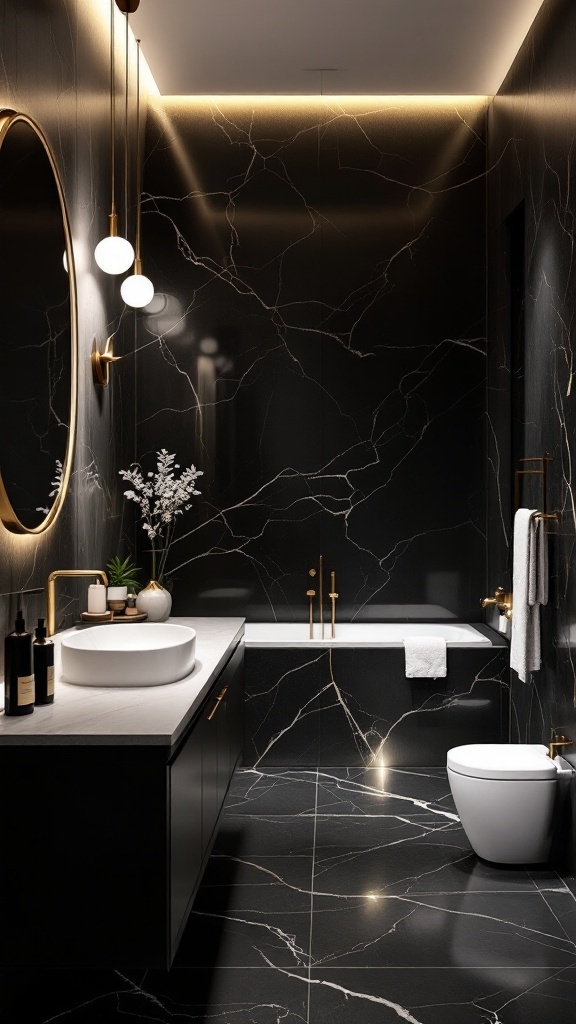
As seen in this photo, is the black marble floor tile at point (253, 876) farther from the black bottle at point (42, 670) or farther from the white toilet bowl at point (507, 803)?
the black bottle at point (42, 670)

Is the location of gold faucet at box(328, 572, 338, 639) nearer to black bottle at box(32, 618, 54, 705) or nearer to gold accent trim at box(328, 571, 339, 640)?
gold accent trim at box(328, 571, 339, 640)

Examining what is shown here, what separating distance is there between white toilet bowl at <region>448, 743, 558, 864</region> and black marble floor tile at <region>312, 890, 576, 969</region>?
0.61 ft

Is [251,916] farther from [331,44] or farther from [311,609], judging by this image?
[331,44]

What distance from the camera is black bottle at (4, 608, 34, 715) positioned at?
194cm

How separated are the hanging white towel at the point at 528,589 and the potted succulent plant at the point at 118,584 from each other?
149cm

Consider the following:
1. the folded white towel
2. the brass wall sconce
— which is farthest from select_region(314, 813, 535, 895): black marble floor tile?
the brass wall sconce

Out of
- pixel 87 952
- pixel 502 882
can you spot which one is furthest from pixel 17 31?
pixel 502 882

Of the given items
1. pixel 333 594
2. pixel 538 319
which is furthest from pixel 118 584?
pixel 538 319

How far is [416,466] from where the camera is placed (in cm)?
456

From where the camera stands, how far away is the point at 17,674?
1.95 m

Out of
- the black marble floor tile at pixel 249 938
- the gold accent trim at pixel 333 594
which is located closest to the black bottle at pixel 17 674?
the black marble floor tile at pixel 249 938

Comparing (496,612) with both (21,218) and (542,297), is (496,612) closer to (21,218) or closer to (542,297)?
(542,297)

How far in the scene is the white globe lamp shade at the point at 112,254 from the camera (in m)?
3.02

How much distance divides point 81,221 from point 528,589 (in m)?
2.17
